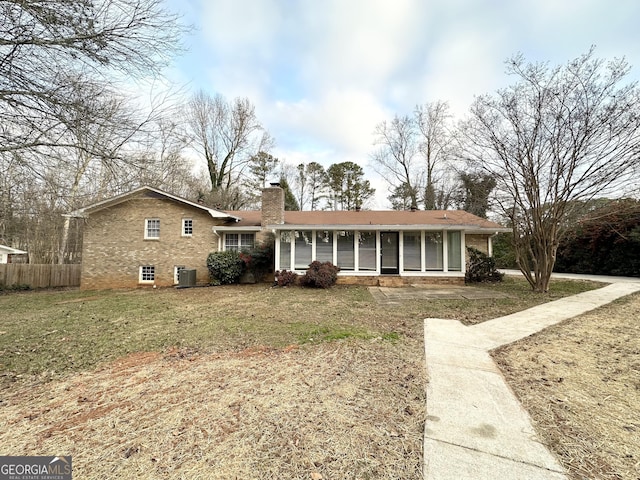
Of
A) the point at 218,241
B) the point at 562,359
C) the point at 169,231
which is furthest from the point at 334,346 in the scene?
the point at 169,231

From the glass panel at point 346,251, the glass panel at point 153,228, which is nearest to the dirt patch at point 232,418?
the glass panel at point 346,251

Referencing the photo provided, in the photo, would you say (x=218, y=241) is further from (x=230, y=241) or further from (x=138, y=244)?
(x=138, y=244)

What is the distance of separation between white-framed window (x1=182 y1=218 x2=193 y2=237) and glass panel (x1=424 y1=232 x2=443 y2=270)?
35.9 ft

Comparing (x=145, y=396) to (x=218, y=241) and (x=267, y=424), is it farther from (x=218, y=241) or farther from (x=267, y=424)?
(x=218, y=241)

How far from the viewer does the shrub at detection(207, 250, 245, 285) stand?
12.8 metres

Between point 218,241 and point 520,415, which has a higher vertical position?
point 218,241

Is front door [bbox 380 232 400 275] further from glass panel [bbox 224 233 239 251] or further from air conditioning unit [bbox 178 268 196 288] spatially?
air conditioning unit [bbox 178 268 196 288]

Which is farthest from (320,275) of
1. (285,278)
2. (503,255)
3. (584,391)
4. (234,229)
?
(503,255)

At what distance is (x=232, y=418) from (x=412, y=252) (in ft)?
36.2

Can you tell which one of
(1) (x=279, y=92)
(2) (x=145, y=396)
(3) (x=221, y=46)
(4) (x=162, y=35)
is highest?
(1) (x=279, y=92)

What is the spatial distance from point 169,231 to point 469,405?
1425cm

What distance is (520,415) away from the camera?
2.64 meters

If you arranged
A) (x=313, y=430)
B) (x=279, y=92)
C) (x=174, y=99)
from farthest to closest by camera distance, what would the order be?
(x=279, y=92), (x=174, y=99), (x=313, y=430)

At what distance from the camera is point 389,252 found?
1320cm
